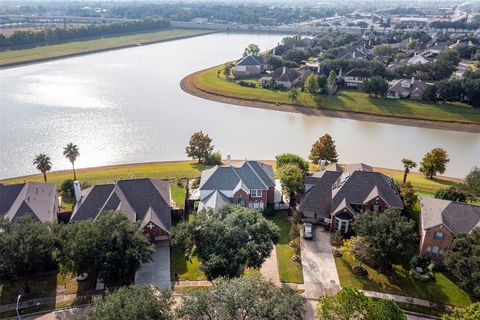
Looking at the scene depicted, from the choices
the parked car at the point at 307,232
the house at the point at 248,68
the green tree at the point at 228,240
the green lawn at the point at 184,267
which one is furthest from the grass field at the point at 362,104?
the green tree at the point at 228,240

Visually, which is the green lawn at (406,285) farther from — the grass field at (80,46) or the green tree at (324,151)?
the grass field at (80,46)

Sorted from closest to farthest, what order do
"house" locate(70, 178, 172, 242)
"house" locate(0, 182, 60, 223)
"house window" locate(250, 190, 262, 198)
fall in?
1. "house" locate(0, 182, 60, 223)
2. "house" locate(70, 178, 172, 242)
3. "house window" locate(250, 190, 262, 198)

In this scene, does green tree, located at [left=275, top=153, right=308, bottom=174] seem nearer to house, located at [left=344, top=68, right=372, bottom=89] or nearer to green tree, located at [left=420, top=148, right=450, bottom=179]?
green tree, located at [left=420, top=148, right=450, bottom=179]

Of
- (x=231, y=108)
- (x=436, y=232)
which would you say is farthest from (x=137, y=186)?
(x=231, y=108)

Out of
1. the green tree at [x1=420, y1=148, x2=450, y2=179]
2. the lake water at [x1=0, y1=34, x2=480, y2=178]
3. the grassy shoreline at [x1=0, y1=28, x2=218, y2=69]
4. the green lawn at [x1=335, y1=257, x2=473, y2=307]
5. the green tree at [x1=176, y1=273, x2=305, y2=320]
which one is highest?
the green tree at [x1=176, y1=273, x2=305, y2=320]

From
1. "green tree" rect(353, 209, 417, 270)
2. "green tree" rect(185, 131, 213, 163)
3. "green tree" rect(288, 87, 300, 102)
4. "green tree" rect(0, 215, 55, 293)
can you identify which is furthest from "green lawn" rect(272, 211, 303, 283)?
"green tree" rect(288, 87, 300, 102)

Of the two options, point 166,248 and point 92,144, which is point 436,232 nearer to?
point 166,248

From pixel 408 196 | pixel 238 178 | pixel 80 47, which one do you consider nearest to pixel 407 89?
pixel 408 196
